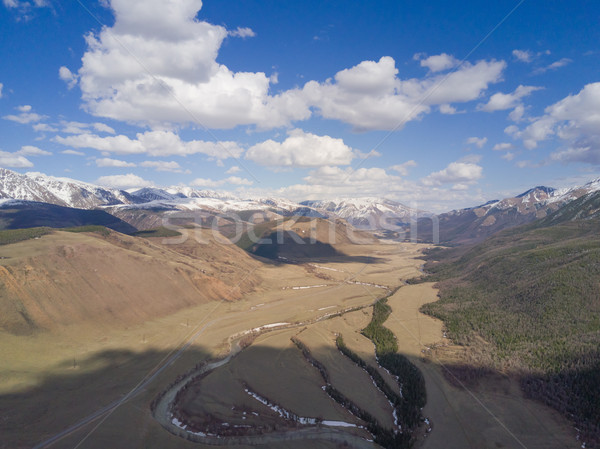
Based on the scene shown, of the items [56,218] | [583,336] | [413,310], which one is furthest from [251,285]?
[56,218]

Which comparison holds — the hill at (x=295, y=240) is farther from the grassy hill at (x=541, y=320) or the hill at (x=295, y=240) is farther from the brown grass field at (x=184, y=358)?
the grassy hill at (x=541, y=320)

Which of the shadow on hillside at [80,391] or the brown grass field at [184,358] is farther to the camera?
the brown grass field at [184,358]

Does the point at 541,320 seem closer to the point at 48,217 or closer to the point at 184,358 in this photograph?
the point at 184,358

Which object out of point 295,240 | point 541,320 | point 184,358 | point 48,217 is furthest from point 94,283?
point 48,217

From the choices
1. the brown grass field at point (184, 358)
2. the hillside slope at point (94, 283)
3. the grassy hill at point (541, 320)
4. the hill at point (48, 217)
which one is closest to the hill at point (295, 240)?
the hill at point (48, 217)

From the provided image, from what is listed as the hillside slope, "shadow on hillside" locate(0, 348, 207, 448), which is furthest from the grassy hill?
the hillside slope

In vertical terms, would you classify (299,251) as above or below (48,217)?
below
